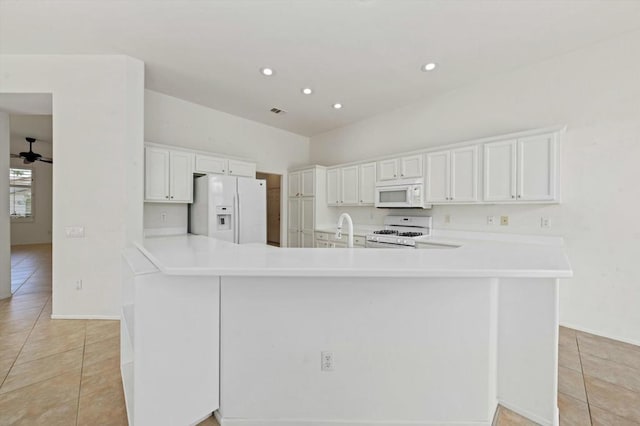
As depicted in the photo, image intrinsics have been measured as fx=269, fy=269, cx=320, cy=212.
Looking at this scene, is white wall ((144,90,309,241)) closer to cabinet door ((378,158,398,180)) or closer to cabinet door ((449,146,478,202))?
cabinet door ((378,158,398,180))

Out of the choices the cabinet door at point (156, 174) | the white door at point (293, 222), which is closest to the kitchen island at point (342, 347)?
the cabinet door at point (156, 174)

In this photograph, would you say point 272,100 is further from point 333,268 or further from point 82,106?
point 333,268

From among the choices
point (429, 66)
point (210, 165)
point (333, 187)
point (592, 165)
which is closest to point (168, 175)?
point (210, 165)

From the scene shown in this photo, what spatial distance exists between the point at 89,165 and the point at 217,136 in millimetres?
1989

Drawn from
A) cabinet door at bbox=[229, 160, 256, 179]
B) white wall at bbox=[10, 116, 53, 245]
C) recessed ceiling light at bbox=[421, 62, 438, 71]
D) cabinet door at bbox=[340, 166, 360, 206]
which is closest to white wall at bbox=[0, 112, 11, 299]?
cabinet door at bbox=[229, 160, 256, 179]

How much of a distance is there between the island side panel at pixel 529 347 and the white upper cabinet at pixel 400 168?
7.98ft

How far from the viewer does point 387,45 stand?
8.87 feet

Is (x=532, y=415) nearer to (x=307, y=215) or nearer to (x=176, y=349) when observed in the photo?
(x=176, y=349)

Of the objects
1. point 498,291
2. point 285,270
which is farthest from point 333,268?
point 498,291

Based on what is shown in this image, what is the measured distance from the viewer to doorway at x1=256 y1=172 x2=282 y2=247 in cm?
614

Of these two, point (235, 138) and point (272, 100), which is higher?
point (272, 100)

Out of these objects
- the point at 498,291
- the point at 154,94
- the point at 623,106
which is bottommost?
the point at 498,291

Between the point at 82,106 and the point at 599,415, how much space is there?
16.6 feet

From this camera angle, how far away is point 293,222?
5535 millimetres
